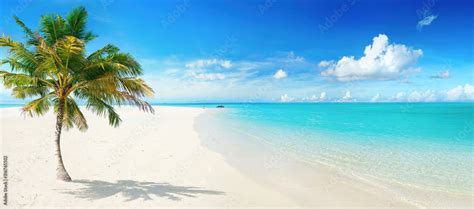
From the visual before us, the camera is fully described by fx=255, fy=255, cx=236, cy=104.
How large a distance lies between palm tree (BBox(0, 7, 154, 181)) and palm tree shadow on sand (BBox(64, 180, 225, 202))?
1.32 meters

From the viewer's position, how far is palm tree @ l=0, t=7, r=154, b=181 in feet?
21.7

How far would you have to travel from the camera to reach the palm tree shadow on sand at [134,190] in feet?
23.2

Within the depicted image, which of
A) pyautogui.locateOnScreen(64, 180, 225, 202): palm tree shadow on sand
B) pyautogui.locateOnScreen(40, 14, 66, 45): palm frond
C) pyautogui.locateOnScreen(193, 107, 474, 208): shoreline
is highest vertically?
pyautogui.locateOnScreen(40, 14, 66, 45): palm frond

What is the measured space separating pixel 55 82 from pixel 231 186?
6127mm

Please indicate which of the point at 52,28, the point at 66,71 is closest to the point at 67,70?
the point at 66,71

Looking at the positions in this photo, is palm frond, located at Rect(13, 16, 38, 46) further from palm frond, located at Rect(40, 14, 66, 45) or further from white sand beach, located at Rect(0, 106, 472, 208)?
white sand beach, located at Rect(0, 106, 472, 208)

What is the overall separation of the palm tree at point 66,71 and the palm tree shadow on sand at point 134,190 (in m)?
1.32

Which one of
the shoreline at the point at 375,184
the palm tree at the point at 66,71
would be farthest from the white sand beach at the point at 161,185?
the palm tree at the point at 66,71

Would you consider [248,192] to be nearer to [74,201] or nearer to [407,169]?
[74,201]

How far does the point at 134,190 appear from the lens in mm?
7508

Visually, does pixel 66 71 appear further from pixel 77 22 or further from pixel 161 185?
pixel 161 185

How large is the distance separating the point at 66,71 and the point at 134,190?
3.81 metres

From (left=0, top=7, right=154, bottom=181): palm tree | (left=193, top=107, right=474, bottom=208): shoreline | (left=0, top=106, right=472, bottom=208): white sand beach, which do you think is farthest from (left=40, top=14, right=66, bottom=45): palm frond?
(left=193, top=107, right=474, bottom=208): shoreline

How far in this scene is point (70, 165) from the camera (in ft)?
32.9
